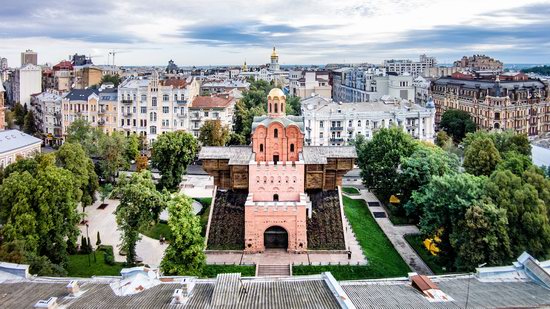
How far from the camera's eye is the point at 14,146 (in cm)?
6912

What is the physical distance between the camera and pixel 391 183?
204 ft

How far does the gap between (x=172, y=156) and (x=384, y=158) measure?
2485cm

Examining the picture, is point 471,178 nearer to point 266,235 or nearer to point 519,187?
point 519,187

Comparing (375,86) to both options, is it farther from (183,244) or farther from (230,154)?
(183,244)

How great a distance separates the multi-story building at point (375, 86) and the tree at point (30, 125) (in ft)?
222

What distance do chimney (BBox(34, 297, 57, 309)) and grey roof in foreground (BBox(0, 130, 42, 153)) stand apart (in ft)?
156

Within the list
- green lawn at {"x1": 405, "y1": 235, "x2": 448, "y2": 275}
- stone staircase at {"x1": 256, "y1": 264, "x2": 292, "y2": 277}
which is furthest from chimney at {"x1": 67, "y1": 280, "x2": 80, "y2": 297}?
green lawn at {"x1": 405, "y1": 235, "x2": 448, "y2": 275}

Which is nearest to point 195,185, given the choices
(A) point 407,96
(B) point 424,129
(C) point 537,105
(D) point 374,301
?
(B) point 424,129

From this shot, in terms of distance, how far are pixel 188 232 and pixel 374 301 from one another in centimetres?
1553

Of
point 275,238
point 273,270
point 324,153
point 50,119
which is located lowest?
point 273,270

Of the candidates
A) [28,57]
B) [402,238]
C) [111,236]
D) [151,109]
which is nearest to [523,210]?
[402,238]

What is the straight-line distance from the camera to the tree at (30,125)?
101562 mm

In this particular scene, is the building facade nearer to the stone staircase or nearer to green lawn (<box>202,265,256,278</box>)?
the stone staircase

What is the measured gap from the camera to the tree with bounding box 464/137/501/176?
192ft
